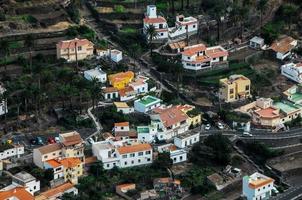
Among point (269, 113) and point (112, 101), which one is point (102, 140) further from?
point (269, 113)

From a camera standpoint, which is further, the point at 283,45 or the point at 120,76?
the point at 283,45

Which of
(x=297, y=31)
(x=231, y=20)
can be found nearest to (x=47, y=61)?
(x=231, y=20)

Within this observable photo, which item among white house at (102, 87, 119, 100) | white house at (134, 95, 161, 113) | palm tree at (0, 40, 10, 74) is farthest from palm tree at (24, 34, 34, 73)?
white house at (134, 95, 161, 113)

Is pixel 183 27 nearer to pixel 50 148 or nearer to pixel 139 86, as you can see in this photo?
pixel 139 86

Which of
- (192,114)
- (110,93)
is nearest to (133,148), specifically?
(192,114)

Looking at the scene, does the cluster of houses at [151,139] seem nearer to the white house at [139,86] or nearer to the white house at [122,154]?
the white house at [122,154]

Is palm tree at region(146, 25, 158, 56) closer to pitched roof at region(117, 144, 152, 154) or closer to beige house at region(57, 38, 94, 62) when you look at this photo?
beige house at region(57, 38, 94, 62)

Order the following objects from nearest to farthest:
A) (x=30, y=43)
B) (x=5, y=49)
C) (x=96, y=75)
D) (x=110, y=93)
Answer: (x=110, y=93), (x=96, y=75), (x=5, y=49), (x=30, y=43)
